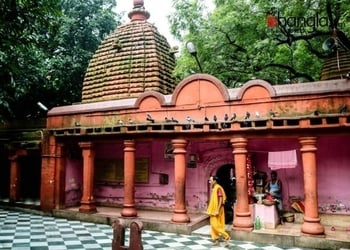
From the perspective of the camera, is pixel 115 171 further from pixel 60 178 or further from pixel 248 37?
pixel 248 37

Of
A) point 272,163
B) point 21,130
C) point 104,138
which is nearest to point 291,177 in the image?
point 272,163

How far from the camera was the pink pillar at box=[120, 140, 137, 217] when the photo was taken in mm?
11234

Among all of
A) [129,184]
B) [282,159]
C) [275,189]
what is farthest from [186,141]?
[275,189]

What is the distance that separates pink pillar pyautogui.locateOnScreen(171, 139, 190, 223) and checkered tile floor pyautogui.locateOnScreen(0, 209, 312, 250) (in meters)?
0.61

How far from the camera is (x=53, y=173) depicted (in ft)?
42.1

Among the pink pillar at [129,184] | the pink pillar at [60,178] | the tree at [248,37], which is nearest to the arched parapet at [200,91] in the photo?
the pink pillar at [129,184]

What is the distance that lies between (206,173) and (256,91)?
13.2ft

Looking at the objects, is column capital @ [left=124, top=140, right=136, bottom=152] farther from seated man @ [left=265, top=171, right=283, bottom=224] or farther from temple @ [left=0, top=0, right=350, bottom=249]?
Answer: seated man @ [left=265, top=171, right=283, bottom=224]

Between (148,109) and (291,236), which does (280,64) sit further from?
(291,236)

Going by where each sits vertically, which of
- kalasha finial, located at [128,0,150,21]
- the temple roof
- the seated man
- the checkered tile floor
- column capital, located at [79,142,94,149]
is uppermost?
kalasha finial, located at [128,0,150,21]

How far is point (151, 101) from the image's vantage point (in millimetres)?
11109

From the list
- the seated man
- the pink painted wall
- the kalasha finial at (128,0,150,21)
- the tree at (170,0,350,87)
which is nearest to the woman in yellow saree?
the seated man

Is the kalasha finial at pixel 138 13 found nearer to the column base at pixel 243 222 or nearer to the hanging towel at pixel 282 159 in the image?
the hanging towel at pixel 282 159

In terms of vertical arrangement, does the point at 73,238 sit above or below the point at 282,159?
below
